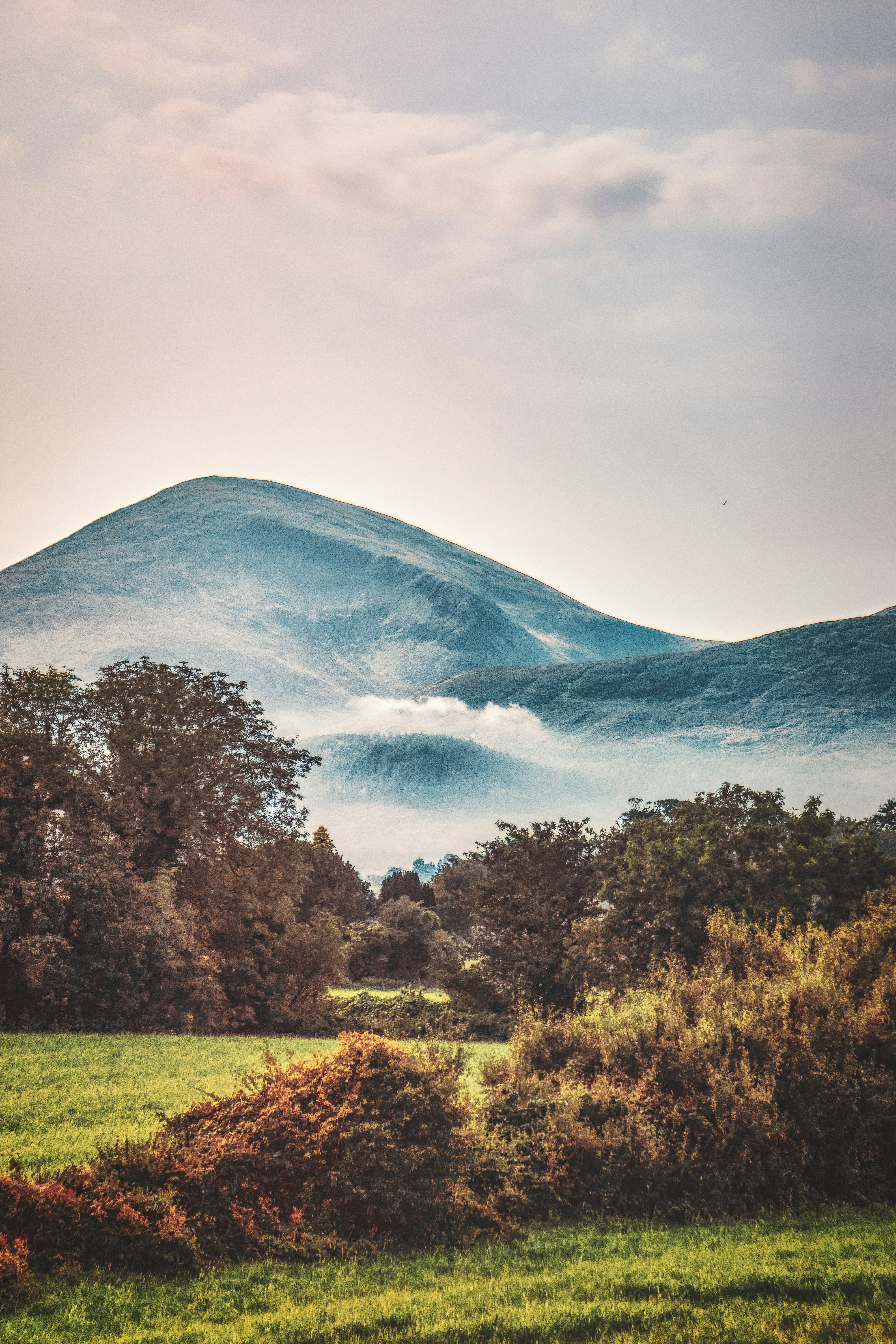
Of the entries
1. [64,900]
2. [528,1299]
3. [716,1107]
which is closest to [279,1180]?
[528,1299]

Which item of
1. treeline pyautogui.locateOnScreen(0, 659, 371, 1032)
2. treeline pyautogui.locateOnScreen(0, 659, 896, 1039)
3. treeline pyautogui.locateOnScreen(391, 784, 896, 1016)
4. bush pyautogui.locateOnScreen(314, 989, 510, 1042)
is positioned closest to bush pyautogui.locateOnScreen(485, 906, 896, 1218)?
treeline pyautogui.locateOnScreen(391, 784, 896, 1016)

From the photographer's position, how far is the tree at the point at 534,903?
4200cm

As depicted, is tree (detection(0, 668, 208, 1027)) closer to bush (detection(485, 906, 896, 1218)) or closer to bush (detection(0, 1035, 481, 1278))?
bush (detection(0, 1035, 481, 1278))

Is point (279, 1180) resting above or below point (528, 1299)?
below

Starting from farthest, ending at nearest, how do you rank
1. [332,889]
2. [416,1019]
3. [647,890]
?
[332,889], [416,1019], [647,890]

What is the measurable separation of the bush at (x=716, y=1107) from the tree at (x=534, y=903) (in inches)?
1021

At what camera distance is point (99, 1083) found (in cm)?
2136

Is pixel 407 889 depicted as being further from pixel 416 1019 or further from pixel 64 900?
pixel 64 900

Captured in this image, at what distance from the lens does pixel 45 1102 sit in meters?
18.6

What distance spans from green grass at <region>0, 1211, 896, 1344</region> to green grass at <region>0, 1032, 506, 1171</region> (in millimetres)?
5011

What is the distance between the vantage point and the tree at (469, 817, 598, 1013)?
4200 cm

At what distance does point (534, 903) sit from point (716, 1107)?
99.1 feet

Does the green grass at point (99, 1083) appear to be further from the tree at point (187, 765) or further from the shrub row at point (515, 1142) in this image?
the tree at point (187, 765)

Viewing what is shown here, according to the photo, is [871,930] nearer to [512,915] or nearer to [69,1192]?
[69,1192]
